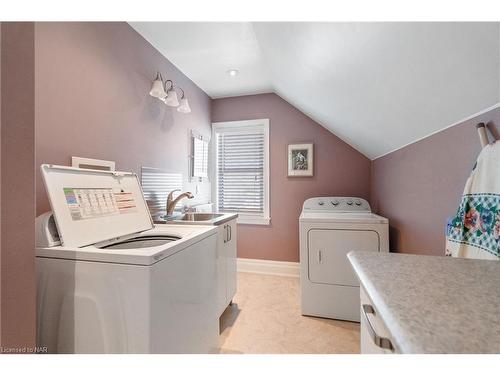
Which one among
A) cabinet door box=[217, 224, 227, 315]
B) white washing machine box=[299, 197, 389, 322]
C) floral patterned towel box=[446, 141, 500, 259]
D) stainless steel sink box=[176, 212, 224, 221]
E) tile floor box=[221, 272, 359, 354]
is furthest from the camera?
stainless steel sink box=[176, 212, 224, 221]

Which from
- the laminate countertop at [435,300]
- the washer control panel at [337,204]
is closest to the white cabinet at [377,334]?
the laminate countertop at [435,300]

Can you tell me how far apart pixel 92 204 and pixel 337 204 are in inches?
99.4

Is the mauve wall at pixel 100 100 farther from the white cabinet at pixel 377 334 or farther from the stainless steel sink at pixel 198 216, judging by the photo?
the white cabinet at pixel 377 334

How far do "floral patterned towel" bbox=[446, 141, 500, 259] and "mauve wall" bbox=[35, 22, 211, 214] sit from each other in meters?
2.08

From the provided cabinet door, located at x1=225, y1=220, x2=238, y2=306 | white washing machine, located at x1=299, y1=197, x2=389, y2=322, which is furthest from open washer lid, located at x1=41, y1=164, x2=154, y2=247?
white washing machine, located at x1=299, y1=197, x2=389, y2=322

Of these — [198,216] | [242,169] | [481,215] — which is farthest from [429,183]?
[242,169]

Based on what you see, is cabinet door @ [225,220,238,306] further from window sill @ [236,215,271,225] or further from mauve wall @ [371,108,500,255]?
mauve wall @ [371,108,500,255]

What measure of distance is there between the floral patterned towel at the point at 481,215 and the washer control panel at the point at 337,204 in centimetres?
177

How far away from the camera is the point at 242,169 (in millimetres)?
3242

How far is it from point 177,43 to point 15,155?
70.4 inches

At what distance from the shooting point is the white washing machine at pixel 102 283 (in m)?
0.93

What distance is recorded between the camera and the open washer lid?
3.59 ft

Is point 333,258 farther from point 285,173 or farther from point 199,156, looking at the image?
point 199,156
